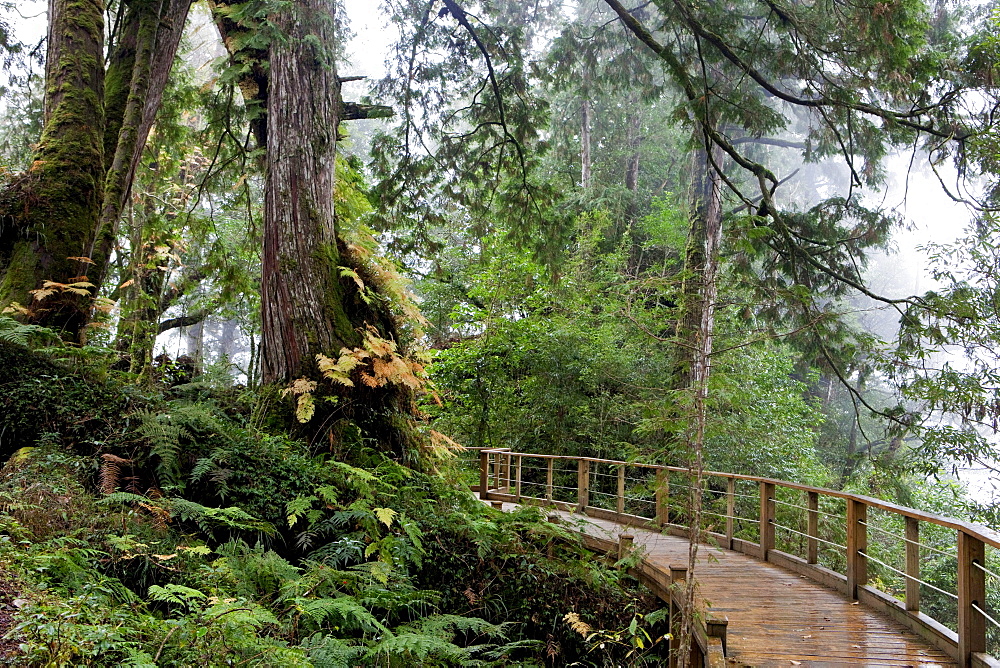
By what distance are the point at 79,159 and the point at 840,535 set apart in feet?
45.2

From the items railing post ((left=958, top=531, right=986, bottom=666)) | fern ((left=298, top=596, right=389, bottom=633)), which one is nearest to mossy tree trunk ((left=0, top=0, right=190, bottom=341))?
fern ((left=298, top=596, right=389, bottom=633))

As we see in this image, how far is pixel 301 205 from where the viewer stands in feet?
21.7

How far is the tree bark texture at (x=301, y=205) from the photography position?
631 cm

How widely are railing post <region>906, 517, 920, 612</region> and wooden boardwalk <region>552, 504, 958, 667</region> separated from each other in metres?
0.23

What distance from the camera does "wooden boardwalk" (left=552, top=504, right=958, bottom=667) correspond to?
15.1 ft

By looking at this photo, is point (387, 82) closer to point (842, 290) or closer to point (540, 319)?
point (842, 290)

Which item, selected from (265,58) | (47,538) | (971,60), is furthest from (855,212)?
(47,538)

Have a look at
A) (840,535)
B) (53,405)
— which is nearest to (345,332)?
(53,405)

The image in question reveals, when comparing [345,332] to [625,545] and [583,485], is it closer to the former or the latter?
[625,545]

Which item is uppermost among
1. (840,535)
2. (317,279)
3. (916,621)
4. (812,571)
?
(317,279)

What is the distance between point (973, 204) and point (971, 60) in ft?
4.99

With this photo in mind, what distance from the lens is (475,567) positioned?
17.8ft

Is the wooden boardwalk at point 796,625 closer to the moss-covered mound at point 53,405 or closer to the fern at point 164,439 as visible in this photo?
the fern at point 164,439

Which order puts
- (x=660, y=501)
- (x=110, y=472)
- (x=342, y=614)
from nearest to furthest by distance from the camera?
(x=342, y=614) → (x=110, y=472) → (x=660, y=501)
